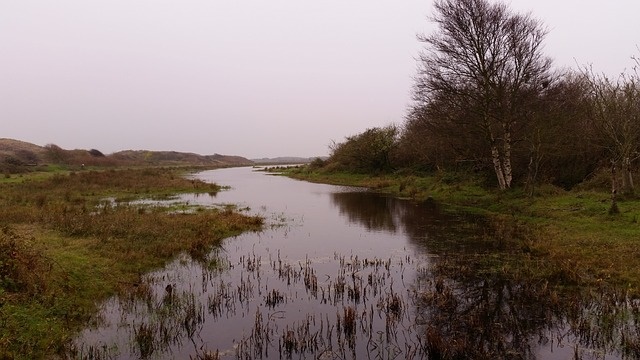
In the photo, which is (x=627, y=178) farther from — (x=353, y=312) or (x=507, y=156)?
(x=353, y=312)

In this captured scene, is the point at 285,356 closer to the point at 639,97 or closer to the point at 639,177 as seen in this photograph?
the point at 639,97

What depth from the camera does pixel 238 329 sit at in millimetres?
9055

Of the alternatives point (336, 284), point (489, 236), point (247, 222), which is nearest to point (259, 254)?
point (336, 284)

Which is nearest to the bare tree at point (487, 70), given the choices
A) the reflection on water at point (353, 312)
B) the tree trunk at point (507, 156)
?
the tree trunk at point (507, 156)

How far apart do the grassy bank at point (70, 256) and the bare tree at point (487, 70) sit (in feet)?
53.7

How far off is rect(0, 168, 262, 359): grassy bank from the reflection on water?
761mm

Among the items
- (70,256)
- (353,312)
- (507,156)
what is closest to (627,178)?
(507,156)

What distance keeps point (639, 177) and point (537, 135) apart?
612cm

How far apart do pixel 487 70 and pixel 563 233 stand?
46.7 ft

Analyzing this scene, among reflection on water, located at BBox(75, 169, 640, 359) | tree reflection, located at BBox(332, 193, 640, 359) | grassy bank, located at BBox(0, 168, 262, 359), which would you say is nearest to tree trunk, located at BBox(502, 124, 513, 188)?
reflection on water, located at BBox(75, 169, 640, 359)

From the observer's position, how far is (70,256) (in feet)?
42.9

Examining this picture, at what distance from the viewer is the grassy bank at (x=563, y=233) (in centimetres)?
1215

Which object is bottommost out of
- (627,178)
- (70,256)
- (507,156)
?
(70,256)

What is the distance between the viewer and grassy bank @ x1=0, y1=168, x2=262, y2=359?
27.9 ft
